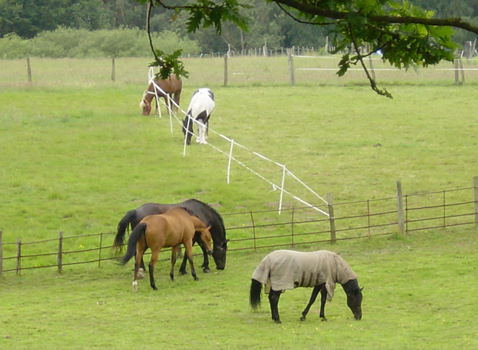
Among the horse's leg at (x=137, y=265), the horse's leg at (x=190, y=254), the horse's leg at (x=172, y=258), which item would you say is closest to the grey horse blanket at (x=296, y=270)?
the horse's leg at (x=137, y=265)

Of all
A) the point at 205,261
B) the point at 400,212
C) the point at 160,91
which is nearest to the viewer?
the point at 205,261

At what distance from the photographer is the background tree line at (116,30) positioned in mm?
50188

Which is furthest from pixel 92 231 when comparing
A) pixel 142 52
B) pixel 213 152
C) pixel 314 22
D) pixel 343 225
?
pixel 142 52

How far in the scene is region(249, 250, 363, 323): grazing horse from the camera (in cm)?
1011

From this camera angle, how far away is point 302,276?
33.4 ft

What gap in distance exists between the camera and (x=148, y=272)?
13.5 meters

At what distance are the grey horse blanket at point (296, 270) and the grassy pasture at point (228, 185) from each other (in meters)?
0.56

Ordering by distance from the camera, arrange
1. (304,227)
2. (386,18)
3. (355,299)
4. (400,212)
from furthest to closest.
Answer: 1. (304,227)
2. (400,212)
3. (355,299)
4. (386,18)

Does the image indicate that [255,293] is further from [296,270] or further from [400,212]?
[400,212]

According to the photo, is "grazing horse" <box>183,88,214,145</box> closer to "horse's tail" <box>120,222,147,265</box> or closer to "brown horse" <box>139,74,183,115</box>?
"brown horse" <box>139,74,183,115</box>

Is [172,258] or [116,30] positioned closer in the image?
[172,258]

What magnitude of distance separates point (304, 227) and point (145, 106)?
11.8 metres

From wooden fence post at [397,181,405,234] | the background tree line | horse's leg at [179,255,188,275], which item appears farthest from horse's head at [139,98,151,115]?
the background tree line

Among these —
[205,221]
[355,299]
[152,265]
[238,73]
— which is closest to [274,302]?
[355,299]
